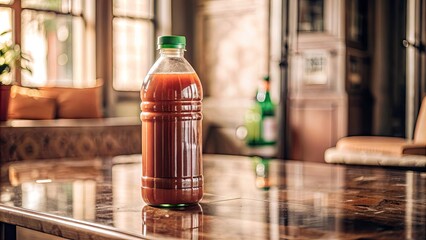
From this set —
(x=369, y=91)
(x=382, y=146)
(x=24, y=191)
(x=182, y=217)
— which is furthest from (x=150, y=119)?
(x=369, y=91)

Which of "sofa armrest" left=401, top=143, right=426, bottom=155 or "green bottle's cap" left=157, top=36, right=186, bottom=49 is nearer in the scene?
"green bottle's cap" left=157, top=36, right=186, bottom=49

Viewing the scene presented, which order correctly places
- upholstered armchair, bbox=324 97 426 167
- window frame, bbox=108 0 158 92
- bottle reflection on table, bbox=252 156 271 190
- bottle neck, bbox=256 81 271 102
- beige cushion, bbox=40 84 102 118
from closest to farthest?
1. bottle reflection on table, bbox=252 156 271 190
2. upholstered armchair, bbox=324 97 426 167
3. beige cushion, bbox=40 84 102 118
4. bottle neck, bbox=256 81 271 102
5. window frame, bbox=108 0 158 92

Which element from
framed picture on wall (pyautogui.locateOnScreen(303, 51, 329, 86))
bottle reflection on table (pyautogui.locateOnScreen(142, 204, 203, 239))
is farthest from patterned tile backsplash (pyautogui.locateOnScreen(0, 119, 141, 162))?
bottle reflection on table (pyautogui.locateOnScreen(142, 204, 203, 239))

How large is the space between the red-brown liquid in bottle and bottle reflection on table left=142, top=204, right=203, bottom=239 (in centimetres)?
3

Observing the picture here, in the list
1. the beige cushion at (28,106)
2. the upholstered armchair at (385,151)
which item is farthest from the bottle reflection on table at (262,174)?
the beige cushion at (28,106)

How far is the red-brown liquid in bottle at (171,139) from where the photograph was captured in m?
1.08

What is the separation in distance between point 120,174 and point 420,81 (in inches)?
124

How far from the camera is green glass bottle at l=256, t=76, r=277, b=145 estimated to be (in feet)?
16.5

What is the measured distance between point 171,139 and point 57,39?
4.32 meters

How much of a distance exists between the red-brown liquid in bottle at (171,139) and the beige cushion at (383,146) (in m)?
2.83

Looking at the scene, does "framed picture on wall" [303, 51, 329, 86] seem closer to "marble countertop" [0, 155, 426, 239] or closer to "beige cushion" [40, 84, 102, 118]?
"beige cushion" [40, 84, 102, 118]

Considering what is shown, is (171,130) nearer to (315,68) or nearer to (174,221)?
(174,221)

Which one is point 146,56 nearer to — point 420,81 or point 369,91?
point 369,91

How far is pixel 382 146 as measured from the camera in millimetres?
3861
